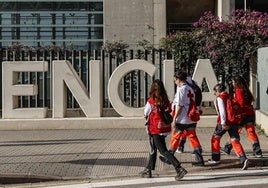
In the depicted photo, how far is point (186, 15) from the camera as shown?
3200 centimetres

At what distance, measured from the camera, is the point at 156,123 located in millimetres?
9578

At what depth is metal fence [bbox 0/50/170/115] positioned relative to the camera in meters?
17.5

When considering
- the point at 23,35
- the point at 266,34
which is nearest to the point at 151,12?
the point at 23,35

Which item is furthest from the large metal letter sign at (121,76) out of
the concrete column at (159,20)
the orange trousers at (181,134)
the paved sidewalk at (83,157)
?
the concrete column at (159,20)

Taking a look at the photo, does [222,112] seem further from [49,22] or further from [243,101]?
[49,22]

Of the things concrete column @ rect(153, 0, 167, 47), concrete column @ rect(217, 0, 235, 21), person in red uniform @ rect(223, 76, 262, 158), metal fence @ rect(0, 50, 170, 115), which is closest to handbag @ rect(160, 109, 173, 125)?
person in red uniform @ rect(223, 76, 262, 158)

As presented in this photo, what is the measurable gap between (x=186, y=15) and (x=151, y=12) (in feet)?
14.5

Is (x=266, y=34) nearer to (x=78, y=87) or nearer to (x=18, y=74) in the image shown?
(x=78, y=87)

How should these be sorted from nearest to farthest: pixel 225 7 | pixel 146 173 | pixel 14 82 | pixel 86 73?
pixel 146 173 < pixel 14 82 < pixel 86 73 < pixel 225 7

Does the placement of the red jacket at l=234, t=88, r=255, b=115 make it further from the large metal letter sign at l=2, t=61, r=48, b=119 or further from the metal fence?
the large metal letter sign at l=2, t=61, r=48, b=119

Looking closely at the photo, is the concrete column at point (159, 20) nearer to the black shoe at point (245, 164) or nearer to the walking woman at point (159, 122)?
the black shoe at point (245, 164)

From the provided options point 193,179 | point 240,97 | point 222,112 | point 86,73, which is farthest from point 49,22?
point 193,179

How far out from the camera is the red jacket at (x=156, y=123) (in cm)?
955

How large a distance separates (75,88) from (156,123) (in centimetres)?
749
